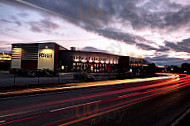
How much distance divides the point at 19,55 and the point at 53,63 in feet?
51.6

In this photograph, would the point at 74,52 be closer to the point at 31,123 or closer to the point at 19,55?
the point at 19,55

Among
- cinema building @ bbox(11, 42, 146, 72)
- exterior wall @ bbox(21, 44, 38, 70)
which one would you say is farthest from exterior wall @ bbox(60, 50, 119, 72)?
exterior wall @ bbox(21, 44, 38, 70)

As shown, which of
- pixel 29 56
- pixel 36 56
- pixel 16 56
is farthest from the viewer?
pixel 16 56

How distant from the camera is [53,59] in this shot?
190 feet

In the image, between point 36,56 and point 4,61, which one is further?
point 4,61

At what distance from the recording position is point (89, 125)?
20.3ft

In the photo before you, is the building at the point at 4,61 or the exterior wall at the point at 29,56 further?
the building at the point at 4,61

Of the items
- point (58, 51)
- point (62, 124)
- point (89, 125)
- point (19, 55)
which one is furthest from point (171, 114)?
point (19, 55)

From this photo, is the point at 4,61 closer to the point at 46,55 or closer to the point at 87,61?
the point at 46,55

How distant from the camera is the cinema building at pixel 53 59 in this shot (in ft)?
190

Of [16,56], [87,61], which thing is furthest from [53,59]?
[87,61]

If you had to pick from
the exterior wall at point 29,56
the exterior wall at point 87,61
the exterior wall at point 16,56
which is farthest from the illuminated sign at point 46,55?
the exterior wall at point 16,56

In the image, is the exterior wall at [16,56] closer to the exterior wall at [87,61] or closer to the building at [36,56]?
the building at [36,56]

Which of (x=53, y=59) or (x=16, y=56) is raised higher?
(x=16, y=56)
